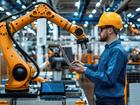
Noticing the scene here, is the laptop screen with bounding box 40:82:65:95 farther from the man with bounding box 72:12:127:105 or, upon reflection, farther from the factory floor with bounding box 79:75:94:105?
the factory floor with bounding box 79:75:94:105

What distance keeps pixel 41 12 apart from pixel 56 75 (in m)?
2.08

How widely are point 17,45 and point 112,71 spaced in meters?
1.22

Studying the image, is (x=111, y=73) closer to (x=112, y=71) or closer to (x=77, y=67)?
(x=112, y=71)

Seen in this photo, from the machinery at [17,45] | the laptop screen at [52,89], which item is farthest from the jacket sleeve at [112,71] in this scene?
the machinery at [17,45]

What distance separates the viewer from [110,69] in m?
3.08

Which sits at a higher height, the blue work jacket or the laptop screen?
the blue work jacket

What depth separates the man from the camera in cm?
309

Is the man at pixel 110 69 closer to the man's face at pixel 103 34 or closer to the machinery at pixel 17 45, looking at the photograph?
the man's face at pixel 103 34

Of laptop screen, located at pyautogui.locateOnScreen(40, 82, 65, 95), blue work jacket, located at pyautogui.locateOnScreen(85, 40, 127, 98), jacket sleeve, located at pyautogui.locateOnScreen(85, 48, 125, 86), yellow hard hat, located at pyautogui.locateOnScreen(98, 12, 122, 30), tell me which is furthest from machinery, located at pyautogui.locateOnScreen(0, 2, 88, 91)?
jacket sleeve, located at pyautogui.locateOnScreen(85, 48, 125, 86)

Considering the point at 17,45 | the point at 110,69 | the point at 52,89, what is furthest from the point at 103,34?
the point at 17,45

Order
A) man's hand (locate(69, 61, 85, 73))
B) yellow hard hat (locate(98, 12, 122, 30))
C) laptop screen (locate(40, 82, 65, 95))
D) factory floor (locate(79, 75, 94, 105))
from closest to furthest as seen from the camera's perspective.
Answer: man's hand (locate(69, 61, 85, 73)), yellow hard hat (locate(98, 12, 122, 30)), laptop screen (locate(40, 82, 65, 95)), factory floor (locate(79, 75, 94, 105))

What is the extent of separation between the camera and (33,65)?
159 inches

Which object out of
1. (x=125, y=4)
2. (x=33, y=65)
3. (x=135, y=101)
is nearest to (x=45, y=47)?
(x=125, y=4)

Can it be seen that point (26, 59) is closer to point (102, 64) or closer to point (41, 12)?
point (41, 12)
